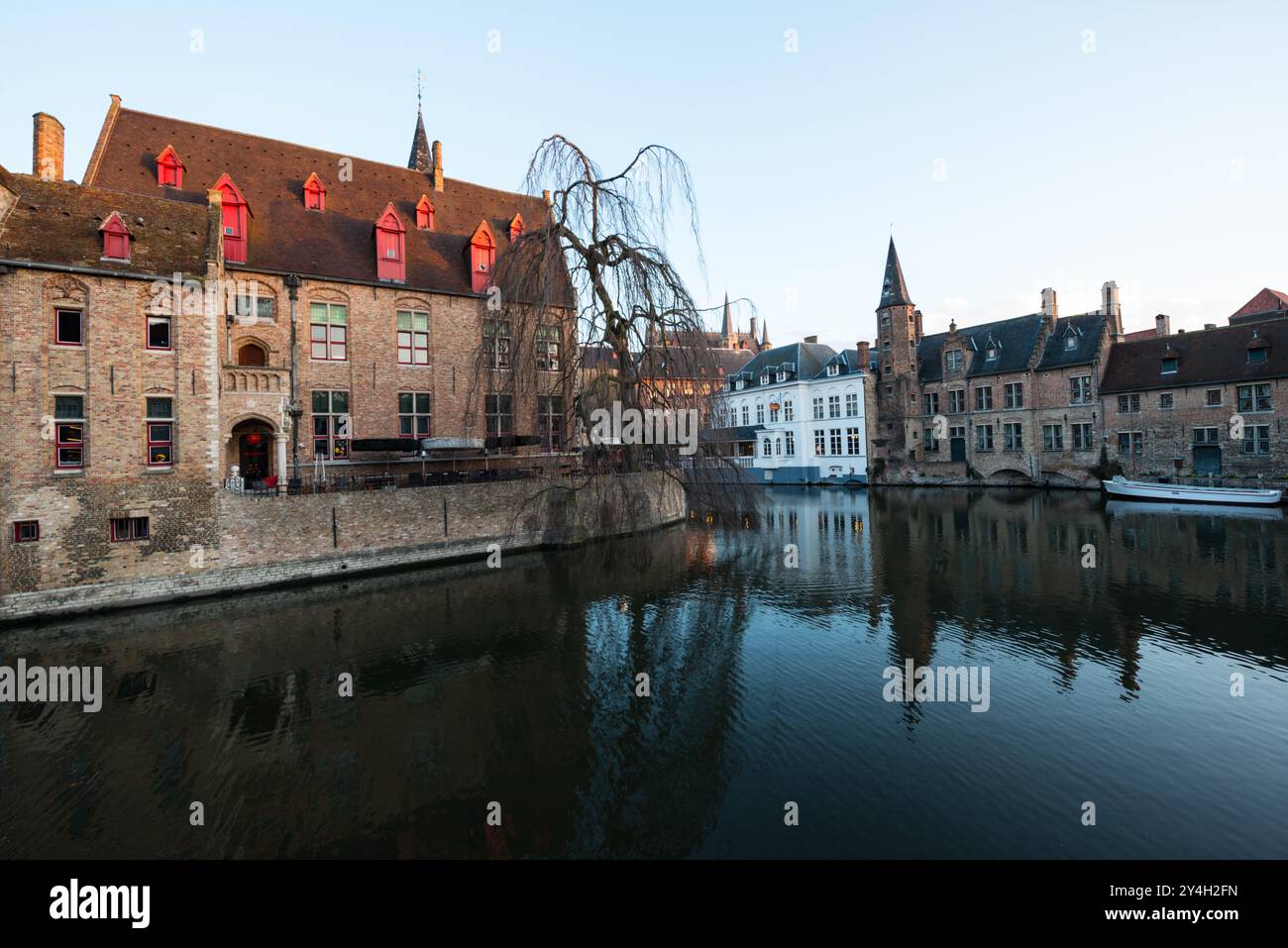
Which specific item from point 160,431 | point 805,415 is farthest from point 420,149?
point 805,415

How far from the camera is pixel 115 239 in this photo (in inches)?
574

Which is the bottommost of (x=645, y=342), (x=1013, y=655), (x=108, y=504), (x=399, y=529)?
(x=1013, y=655)

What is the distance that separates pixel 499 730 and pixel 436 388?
17147mm

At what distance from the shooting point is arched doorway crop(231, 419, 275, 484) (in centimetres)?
1986

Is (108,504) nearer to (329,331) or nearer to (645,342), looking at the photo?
(329,331)

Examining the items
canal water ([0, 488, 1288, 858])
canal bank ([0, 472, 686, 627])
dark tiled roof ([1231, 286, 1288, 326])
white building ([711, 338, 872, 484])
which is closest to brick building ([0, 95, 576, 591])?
canal bank ([0, 472, 686, 627])

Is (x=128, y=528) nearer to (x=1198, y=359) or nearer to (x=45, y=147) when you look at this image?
(x=45, y=147)

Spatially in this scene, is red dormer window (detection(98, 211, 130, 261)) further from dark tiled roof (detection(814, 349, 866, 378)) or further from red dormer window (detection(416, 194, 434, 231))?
dark tiled roof (detection(814, 349, 866, 378))

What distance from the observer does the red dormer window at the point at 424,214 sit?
24.2 m

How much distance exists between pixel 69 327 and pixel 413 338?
9.85 meters

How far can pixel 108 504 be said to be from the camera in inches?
547

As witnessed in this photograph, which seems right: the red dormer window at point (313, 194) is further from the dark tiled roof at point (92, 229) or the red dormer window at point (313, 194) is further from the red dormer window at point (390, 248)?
the dark tiled roof at point (92, 229)

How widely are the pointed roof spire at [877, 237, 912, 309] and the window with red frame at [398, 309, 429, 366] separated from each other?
3452 cm
